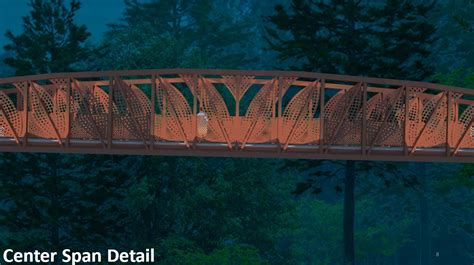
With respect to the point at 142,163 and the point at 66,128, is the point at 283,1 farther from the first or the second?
the point at 66,128

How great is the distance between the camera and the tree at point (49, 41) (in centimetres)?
4750

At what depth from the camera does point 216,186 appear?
4862cm

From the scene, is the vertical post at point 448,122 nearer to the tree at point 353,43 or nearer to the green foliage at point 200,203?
the tree at point 353,43

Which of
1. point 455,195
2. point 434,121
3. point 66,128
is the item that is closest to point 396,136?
point 434,121

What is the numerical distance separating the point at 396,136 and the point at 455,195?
143 feet

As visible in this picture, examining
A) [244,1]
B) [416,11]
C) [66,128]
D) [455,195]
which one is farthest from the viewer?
[244,1]

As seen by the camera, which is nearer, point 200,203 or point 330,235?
point 200,203

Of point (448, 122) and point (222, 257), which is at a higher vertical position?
point (448, 122)

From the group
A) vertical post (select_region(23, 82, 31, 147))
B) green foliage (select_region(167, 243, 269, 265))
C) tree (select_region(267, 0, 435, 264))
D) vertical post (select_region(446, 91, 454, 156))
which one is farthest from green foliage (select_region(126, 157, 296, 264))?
vertical post (select_region(446, 91, 454, 156))

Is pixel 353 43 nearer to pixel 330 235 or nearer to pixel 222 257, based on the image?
pixel 222 257

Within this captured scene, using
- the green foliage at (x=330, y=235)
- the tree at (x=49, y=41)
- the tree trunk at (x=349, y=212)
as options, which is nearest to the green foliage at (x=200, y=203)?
the tree trunk at (x=349, y=212)

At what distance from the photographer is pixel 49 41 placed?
47.9m

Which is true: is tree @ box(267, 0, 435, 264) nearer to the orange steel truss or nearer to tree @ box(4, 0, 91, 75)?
tree @ box(4, 0, 91, 75)

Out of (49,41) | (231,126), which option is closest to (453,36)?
(49,41)
